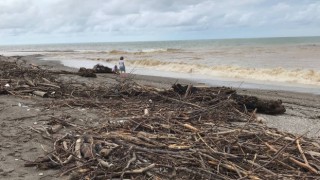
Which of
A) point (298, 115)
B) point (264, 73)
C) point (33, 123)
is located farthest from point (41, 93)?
point (264, 73)

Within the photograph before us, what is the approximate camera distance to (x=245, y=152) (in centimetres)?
508

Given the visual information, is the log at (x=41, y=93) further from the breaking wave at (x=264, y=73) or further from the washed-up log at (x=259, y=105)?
the breaking wave at (x=264, y=73)

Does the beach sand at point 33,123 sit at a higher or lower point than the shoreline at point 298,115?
higher

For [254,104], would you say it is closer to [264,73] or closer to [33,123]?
[33,123]

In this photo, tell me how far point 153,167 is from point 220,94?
199 inches

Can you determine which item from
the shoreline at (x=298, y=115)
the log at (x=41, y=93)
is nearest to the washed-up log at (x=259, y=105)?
the shoreline at (x=298, y=115)

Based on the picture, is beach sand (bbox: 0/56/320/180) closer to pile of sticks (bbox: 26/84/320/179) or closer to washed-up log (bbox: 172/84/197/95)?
pile of sticks (bbox: 26/84/320/179)

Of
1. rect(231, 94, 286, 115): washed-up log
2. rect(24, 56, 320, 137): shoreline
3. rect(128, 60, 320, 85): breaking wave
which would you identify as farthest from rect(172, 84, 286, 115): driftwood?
rect(128, 60, 320, 85): breaking wave

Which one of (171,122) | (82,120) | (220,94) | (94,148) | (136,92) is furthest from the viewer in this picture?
(136,92)

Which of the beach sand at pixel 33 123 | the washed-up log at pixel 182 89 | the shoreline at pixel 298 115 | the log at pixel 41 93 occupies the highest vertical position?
the washed-up log at pixel 182 89

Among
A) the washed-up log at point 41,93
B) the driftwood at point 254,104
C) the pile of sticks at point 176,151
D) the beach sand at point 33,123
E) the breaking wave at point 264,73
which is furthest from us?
the breaking wave at point 264,73

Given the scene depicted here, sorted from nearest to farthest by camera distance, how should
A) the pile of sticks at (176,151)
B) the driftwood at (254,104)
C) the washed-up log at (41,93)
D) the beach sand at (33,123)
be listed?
the pile of sticks at (176,151) → the beach sand at (33,123) → the driftwood at (254,104) → the washed-up log at (41,93)

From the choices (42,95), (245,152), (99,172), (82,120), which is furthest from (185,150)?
(42,95)

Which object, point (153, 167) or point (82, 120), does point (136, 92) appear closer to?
point (82, 120)
